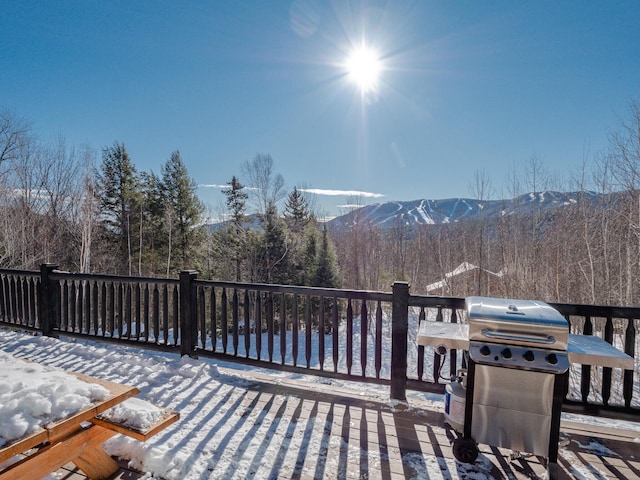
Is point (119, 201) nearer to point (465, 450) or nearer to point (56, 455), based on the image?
point (56, 455)

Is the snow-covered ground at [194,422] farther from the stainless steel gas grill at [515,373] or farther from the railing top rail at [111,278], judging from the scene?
the railing top rail at [111,278]

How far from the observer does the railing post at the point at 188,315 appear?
3412 mm

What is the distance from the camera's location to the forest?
8.80 meters

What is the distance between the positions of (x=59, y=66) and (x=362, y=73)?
7.66 m

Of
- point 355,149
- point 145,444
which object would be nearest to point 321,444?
point 145,444

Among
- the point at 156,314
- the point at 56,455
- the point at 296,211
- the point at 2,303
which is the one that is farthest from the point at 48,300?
the point at 296,211

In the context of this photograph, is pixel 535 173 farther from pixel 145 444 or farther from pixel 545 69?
pixel 145 444

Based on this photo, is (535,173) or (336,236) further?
(336,236)

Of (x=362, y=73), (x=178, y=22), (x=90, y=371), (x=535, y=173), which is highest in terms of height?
(x=178, y=22)

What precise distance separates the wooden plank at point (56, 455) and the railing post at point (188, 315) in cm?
188

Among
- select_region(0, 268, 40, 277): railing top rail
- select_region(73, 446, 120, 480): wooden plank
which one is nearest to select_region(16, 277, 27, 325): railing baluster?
select_region(0, 268, 40, 277): railing top rail

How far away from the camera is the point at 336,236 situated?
23766mm

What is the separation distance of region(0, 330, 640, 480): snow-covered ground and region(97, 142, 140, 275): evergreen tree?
14.3m

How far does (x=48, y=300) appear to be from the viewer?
431 centimetres
